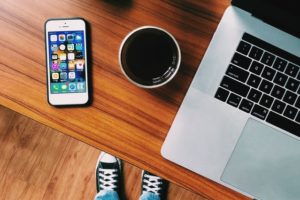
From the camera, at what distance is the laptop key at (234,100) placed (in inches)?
27.4

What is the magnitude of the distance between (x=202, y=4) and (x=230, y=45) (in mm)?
93

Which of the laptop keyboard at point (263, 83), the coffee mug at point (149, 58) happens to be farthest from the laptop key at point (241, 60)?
the coffee mug at point (149, 58)

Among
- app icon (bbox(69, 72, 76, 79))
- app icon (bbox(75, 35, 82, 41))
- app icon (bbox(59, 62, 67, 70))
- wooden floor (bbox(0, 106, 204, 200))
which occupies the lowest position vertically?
wooden floor (bbox(0, 106, 204, 200))

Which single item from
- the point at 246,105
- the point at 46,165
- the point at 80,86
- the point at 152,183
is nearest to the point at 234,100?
the point at 246,105

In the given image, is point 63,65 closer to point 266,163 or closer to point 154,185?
point 266,163

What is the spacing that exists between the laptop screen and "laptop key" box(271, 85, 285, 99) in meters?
0.10

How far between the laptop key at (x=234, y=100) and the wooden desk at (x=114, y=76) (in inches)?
3.1

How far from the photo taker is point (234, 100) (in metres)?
0.70

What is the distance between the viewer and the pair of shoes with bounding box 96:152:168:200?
1.29 metres

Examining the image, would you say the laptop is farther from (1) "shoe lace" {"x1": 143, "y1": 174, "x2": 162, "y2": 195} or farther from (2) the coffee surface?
(1) "shoe lace" {"x1": 143, "y1": 174, "x2": 162, "y2": 195}

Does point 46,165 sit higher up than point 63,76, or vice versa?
point 63,76

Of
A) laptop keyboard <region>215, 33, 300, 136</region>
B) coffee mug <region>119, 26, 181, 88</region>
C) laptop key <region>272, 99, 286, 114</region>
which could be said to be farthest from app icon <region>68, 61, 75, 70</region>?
laptop key <region>272, 99, 286, 114</region>

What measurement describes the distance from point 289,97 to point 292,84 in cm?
2

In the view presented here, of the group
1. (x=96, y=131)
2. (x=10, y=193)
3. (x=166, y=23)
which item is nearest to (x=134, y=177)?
(x=10, y=193)
